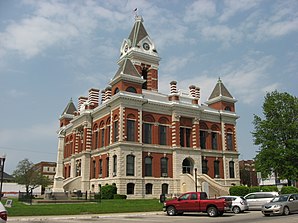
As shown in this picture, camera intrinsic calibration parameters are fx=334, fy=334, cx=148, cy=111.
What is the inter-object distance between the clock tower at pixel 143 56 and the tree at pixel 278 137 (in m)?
20.9

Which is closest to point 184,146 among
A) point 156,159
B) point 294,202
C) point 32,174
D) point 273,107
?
point 156,159

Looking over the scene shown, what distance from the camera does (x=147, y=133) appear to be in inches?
2034

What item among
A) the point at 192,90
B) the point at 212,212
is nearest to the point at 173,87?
the point at 192,90

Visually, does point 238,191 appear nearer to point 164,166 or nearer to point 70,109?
point 164,166

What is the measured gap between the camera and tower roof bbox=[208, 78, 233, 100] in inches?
2475

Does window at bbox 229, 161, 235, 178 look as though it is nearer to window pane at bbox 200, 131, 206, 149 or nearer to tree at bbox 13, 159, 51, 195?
window pane at bbox 200, 131, 206, 149

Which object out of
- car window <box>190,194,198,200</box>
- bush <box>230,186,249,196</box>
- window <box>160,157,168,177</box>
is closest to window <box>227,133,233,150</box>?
A: window <box>160,157,168,177</box>

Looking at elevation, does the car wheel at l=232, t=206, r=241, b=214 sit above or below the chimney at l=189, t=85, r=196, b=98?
below

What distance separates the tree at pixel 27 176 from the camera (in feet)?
236

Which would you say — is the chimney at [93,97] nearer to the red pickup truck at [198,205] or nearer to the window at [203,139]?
the window at [203,139]

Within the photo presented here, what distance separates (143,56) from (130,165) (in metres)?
23.8

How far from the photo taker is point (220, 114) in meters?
59.9

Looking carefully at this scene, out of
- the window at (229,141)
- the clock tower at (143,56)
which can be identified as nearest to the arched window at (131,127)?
the clock tower at (143,56)

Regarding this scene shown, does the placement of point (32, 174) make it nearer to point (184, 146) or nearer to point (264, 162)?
point (184, 146)
